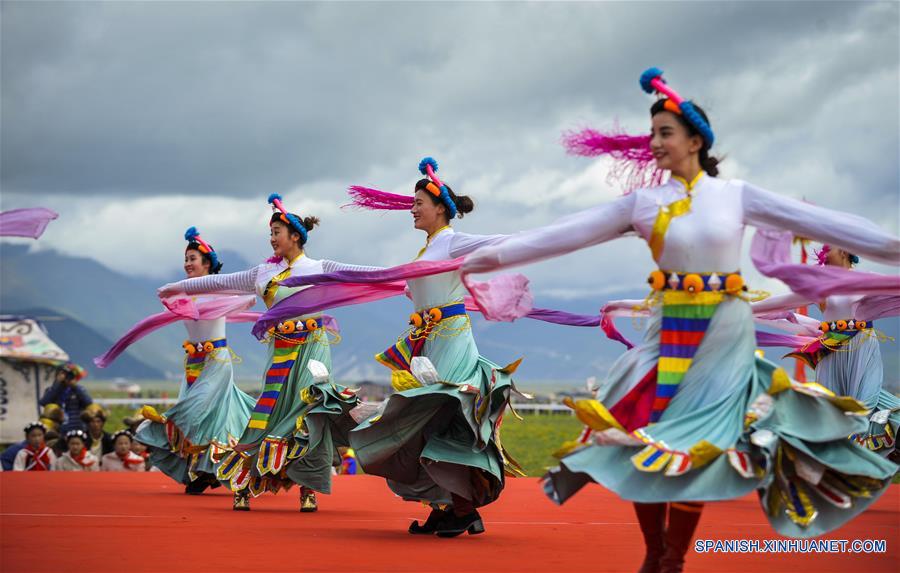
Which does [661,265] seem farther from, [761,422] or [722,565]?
[722,565]

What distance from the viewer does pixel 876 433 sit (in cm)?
977

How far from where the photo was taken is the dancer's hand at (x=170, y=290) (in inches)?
380

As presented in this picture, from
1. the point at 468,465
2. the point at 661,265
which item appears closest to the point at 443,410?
the point at 468,465

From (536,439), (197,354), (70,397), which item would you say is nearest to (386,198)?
(197,354)

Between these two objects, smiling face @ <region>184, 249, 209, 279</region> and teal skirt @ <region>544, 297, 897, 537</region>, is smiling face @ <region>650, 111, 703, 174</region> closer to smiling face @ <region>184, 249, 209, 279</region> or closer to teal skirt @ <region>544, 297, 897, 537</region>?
teal skirt @ <region>544, 297, 897, 537</region>

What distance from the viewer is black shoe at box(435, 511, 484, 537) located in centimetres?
762

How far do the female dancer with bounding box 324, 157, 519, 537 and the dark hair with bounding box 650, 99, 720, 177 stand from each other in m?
2.19

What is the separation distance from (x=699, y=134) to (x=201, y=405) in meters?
6.32

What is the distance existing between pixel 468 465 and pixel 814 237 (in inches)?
112

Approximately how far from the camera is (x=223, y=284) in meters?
9.56

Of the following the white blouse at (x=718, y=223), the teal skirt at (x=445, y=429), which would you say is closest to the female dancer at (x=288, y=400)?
the teal skirt at (x=445, y=429)

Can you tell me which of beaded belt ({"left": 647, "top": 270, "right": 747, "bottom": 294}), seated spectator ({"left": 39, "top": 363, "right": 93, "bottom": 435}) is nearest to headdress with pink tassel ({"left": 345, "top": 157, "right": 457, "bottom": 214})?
beaded belt ({"left": 647, "top": 270, "right": 747, "bottom": 294})

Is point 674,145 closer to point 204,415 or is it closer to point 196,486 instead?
point 204,415

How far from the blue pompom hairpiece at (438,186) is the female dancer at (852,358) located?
281 centimetres
